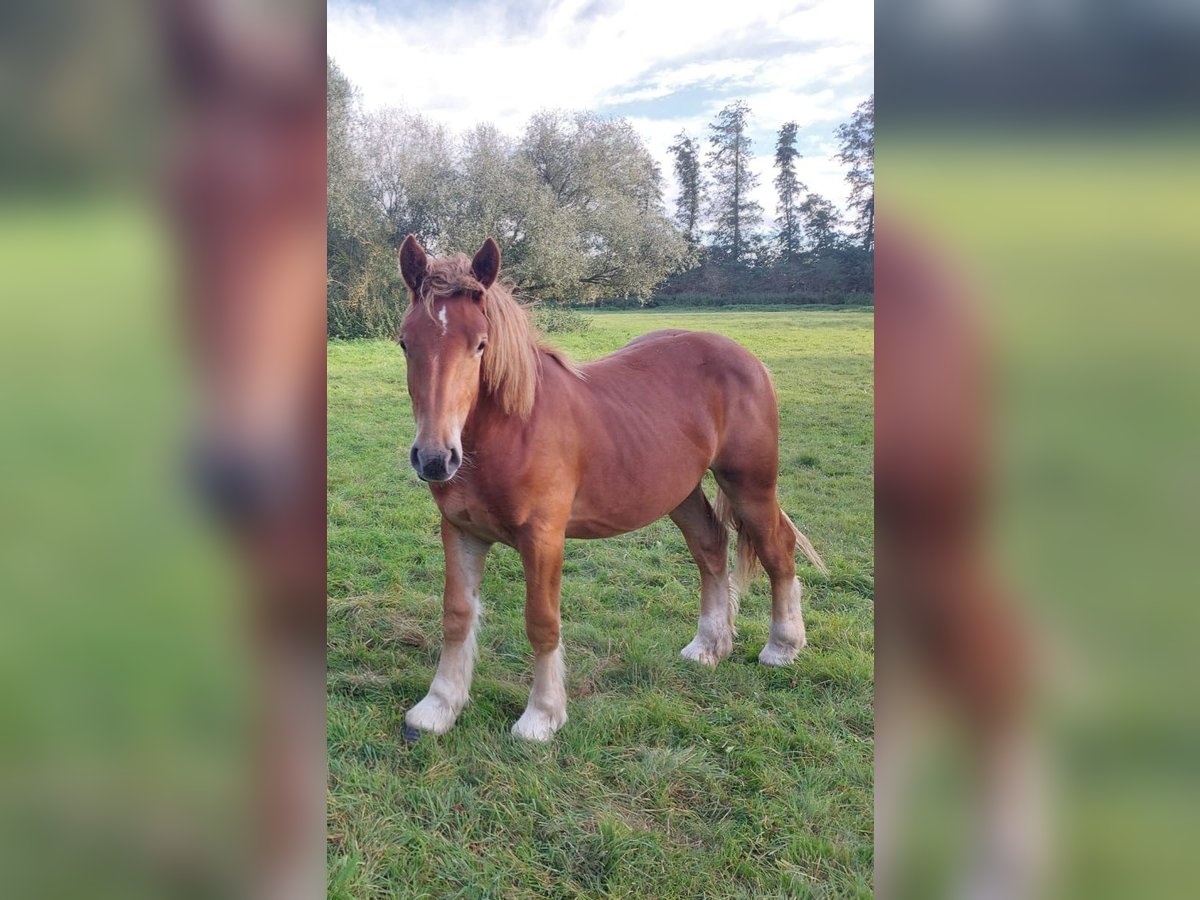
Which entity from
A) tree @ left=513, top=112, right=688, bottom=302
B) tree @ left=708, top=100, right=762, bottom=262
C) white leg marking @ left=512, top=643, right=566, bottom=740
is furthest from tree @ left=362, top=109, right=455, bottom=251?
white leg marking @ left=512, top=643, right=566, bottom=740

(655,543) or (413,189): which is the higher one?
(413,189)

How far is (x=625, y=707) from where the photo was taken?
7.47 ft

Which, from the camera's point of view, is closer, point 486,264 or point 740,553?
point 486,264

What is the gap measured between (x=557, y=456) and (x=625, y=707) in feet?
2.98

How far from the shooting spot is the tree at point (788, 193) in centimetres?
253

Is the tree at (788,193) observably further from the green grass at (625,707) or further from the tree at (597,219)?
the tree at (597,219)

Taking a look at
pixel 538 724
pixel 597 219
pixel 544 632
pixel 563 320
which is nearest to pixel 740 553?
pixel 544 632

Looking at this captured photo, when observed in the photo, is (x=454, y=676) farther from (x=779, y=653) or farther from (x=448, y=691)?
(x=779, y=653)
